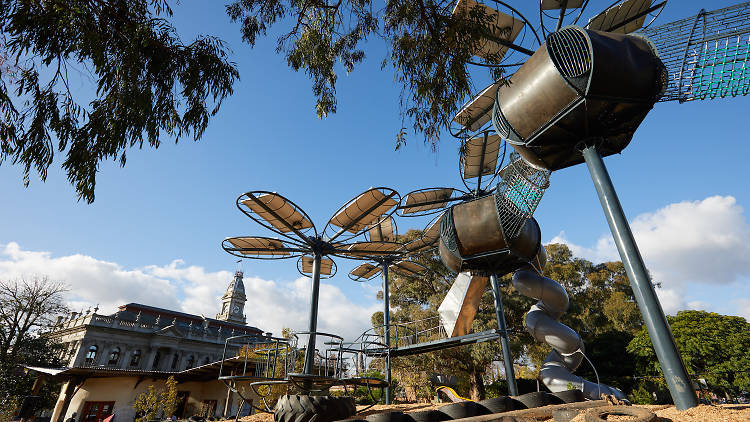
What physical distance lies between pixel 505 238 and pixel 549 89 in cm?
538

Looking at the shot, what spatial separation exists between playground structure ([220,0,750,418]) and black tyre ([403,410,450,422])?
10.5ft

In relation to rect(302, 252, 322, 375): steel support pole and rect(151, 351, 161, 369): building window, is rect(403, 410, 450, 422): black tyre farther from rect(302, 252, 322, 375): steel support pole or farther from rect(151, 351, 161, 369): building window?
rect(151, 351, 161, 369): building window

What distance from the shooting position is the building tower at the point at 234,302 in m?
83.6

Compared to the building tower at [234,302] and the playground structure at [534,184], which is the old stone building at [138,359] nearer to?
the building tower at [234,302]

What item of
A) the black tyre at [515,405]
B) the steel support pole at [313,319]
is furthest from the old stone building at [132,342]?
the black tyre at [515,405]

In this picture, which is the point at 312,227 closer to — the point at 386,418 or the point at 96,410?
the point at 386,418

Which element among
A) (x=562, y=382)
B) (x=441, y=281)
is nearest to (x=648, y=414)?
(x=562, y=382)

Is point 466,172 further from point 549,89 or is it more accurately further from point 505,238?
point 549,89

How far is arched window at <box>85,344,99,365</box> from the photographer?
1829 inches

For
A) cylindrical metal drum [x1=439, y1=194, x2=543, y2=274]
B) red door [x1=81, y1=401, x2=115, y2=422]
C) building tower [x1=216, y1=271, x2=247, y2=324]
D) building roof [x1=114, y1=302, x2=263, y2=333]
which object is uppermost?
building tower [x1=216, y1=271, x2=247, y2=324]

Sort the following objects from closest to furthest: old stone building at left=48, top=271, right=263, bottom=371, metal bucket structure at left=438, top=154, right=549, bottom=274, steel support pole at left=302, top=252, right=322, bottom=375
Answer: metal bucket structure at left=438, top=154, right=549, bottom=274
steel support pole at left=302, top=252, right=322, bottom=375
old stone building at left=48, top=271, right=263, bottom=371

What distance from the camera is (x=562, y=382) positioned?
1198 centimetres

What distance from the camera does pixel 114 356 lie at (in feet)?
162

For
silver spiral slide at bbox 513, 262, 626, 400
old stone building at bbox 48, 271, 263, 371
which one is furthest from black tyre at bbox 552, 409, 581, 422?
old stone building at bbox 48, 271, 263, 371
